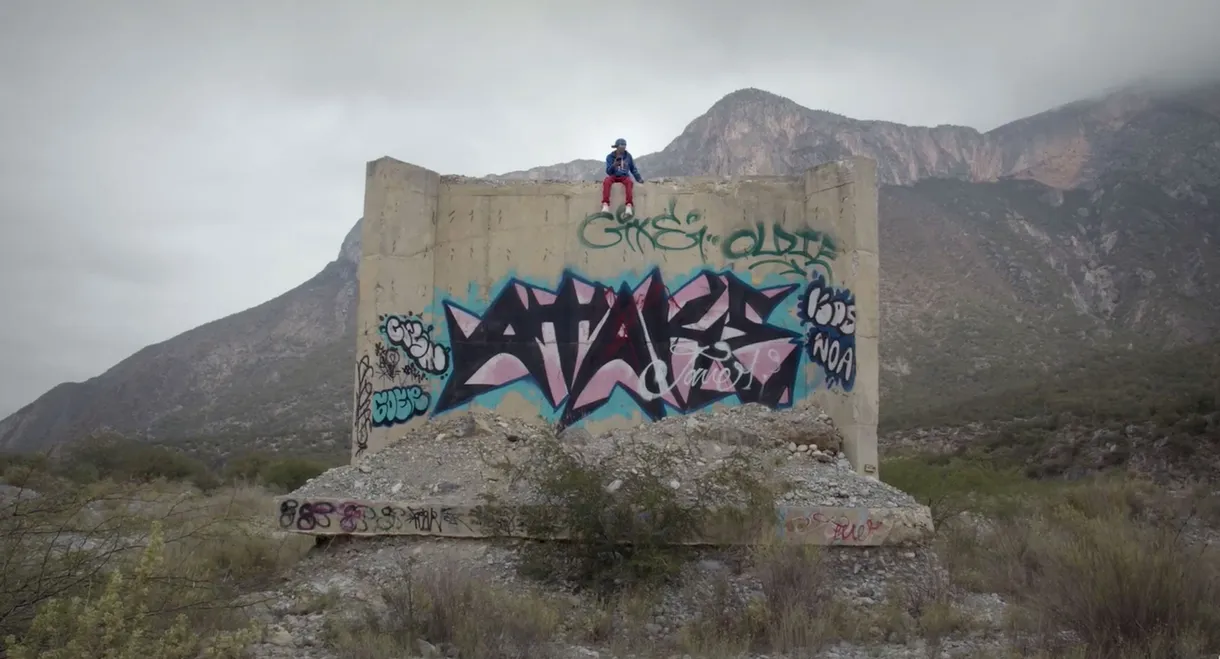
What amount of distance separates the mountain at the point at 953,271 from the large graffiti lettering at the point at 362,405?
79.5 ft

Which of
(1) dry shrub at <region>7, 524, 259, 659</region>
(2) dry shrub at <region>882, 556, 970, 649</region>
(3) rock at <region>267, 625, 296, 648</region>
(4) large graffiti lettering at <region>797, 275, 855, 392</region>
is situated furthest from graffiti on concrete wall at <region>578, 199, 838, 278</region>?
(1) dry shrub at <region>7, 524, 259, 659</region>

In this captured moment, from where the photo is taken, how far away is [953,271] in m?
48.4

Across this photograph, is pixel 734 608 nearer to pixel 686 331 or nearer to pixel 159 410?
pixel 686 331

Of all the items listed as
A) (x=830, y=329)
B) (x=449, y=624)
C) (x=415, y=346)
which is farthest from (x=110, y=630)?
(x=830, y=329)

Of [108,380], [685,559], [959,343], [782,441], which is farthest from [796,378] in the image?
[108,380]

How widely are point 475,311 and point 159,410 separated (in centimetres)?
5283

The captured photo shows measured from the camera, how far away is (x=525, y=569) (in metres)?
8.28

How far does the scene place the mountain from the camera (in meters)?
40.8

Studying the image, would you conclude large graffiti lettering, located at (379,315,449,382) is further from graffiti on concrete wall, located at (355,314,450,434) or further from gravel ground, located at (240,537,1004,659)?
gravel ground, located at (240,537,1004,659)

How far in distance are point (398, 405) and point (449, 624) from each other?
16.2ft

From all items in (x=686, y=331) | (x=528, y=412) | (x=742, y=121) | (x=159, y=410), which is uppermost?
(x=742, y=121)

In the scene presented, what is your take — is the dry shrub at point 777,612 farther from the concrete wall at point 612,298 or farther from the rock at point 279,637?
the concrete wall at point 612,298

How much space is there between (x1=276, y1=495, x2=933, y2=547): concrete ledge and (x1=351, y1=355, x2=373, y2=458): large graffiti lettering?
1480mm

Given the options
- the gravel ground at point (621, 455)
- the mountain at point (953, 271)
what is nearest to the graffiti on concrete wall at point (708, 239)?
the gravel ground at point (621, 455)
